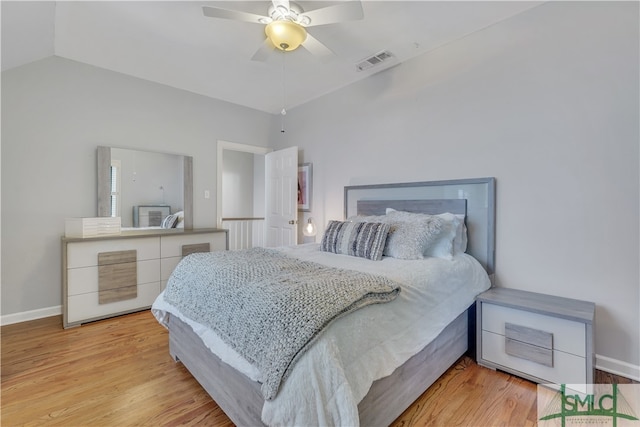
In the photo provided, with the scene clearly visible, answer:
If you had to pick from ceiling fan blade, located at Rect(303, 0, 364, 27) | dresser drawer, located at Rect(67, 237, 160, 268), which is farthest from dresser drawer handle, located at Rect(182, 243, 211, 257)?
ceiling fan blade, located at Rect(303, 0, 364, 27)

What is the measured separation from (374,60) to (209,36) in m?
1.62

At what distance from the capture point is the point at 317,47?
222 centimetres

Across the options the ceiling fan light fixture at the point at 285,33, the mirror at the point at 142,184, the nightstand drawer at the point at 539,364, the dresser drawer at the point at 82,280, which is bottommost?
the nightstand drawer at the point at 539,364

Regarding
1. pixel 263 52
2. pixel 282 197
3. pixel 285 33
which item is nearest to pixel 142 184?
pixel 282 197

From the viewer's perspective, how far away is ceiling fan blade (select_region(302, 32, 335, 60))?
2.14 metres

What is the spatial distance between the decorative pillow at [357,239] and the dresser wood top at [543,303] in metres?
0.82

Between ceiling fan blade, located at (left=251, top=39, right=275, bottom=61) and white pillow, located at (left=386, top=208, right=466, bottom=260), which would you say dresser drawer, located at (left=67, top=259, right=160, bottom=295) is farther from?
white pillow, located at (left=386, top=208, right=466, bottom=260)

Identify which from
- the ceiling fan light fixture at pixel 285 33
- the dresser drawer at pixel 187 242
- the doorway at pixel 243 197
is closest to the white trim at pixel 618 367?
the ceiling fan light fixture at pixel 285 33

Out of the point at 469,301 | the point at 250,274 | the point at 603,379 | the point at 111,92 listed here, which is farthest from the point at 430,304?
the point at 111,92

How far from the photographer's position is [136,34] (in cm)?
256

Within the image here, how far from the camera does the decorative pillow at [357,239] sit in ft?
7.54

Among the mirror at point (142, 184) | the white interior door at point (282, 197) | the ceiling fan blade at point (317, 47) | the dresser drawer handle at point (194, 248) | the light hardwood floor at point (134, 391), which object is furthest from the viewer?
the white interior door at point (282, 197)

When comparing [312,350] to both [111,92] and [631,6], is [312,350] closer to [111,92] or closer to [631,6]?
[631,6]

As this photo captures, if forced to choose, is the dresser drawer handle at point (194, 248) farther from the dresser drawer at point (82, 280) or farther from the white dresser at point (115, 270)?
the dresser drawer at point (82, 280)
